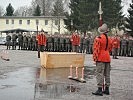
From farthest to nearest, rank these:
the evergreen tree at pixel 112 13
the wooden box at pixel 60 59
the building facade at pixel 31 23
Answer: the building facade at pixel 31 23, the evergreen tree at pixel 112 13, the wooden box at pixel 60 59

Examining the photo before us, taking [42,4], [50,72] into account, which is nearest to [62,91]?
[50,72]

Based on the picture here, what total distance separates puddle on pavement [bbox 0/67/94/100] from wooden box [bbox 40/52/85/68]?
78.9 inches

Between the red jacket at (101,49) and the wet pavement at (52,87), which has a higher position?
the red jacket at (101,49)

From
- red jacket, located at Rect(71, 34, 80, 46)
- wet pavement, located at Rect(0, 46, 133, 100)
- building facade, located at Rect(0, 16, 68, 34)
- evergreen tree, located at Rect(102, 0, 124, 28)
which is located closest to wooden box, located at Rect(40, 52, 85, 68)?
wet pavement, located at Rect(0, 46, 133, 100)

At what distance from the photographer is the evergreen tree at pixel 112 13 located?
192 feet

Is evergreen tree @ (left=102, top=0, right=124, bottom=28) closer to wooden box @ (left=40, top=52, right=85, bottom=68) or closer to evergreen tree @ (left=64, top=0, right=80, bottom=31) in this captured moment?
evergreen tree @ (left=64, top=0, right=80, bottom=31)

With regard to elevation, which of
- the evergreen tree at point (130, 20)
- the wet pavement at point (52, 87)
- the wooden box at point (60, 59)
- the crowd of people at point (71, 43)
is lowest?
the wet pavement at point (52, 87)

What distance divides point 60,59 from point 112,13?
41.6 meters

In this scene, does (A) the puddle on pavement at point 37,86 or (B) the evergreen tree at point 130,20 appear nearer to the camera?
(A) the puddle on pavement at point 37,86

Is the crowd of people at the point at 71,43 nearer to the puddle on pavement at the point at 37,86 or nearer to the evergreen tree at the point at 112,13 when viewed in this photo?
the puddle on pavement at the point at 37,86

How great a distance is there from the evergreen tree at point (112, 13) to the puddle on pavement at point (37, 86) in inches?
1675

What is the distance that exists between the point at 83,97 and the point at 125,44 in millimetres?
22902

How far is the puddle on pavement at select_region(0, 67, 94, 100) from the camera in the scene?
10.9m

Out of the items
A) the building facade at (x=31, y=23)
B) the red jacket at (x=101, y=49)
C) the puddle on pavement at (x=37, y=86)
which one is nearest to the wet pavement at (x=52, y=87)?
the puddle on pavement at (x=37, y=86)
